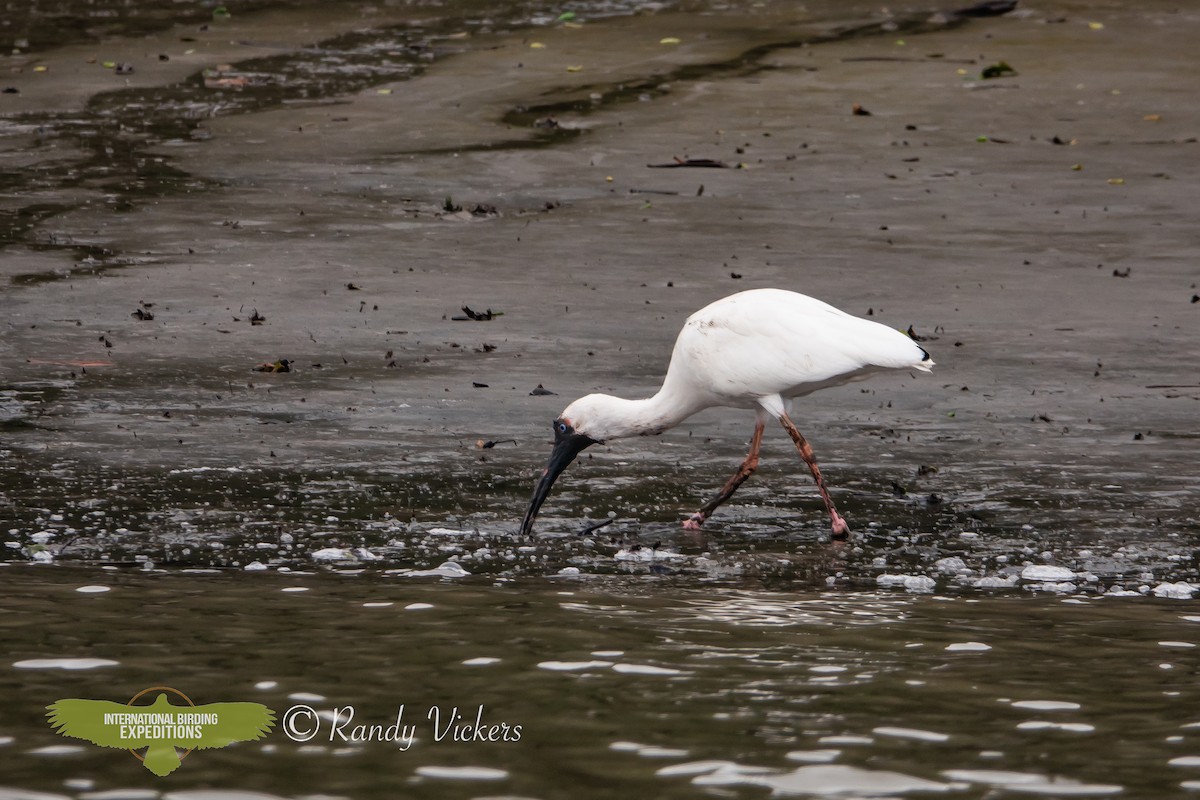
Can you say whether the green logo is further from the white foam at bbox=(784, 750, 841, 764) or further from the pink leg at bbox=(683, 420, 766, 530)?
the pink leg at bbox=(683, 420, 766, 530)

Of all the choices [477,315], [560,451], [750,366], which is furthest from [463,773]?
[477,315]

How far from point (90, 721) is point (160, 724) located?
0.70 ft

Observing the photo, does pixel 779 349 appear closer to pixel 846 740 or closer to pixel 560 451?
pixel 560 451

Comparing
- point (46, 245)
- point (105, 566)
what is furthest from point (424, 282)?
point (105, 566)

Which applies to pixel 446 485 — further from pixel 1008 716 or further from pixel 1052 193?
pixel 1052 193

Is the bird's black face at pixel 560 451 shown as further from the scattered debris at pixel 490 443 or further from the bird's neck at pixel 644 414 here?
the scattered debris at pixel 490 443

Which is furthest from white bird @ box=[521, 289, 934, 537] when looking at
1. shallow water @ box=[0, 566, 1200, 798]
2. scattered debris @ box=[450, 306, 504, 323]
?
scattered debris @ box=[450, 306, 504, 323]

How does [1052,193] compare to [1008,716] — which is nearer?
[1008,716]

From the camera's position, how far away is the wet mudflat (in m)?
5.19

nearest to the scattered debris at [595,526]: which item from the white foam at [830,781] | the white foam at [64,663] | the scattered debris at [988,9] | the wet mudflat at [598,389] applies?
the wet mudflat at [598,389]

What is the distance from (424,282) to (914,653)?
714cm

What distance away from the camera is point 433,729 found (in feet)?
16.3

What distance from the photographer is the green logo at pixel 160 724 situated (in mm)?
4773

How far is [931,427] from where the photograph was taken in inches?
375
